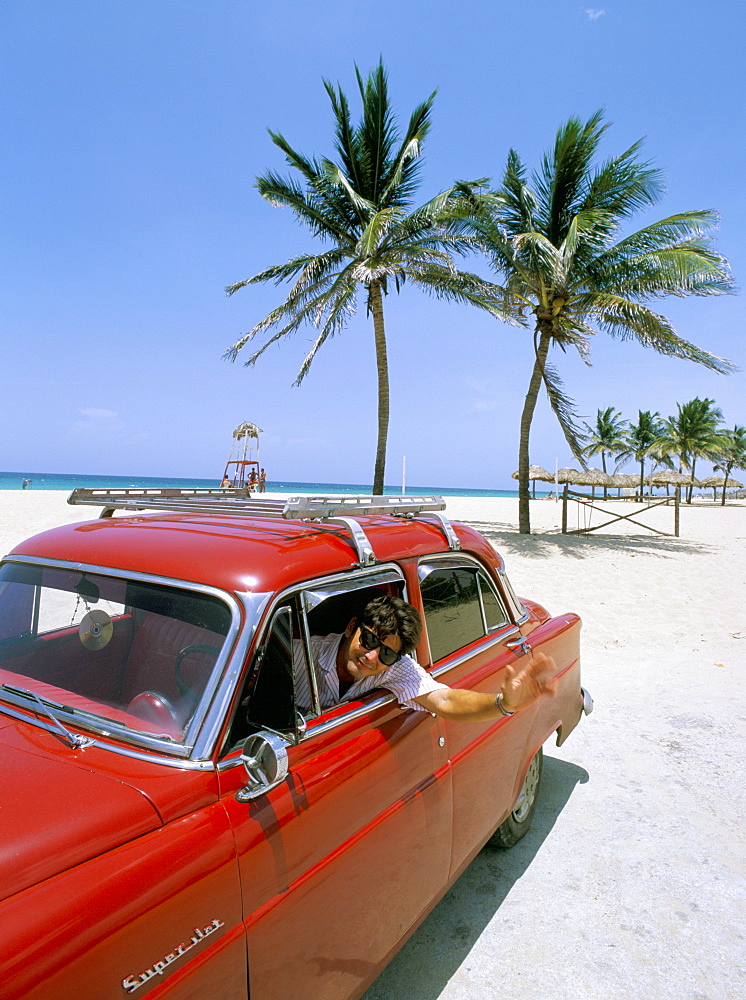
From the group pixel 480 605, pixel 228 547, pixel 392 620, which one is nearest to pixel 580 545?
pixel 480 605

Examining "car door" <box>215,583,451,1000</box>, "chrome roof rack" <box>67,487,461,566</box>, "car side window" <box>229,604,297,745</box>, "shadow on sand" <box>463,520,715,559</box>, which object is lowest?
"shadow on sand" <box>463,520,715,559</box>

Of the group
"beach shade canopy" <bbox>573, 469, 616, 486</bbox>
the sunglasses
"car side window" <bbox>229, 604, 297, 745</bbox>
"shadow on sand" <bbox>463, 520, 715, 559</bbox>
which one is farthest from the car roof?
"beach shade canopy" <bbox>573, 469, 616, 486</bbox>

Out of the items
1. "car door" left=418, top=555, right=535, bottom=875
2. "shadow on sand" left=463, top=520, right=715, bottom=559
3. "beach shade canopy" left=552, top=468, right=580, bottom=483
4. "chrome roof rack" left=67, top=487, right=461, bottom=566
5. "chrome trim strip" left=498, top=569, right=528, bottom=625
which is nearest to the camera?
"chrome roof rack" left=67, top=487, right=461, bottom=566

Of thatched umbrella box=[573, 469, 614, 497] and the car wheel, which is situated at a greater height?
thatched umbrella box=[573, 469, 614, 497]

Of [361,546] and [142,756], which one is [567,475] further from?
[142,756]

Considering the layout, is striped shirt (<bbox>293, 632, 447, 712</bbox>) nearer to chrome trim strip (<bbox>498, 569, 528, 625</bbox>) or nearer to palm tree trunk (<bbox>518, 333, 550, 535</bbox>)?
chrome trim strip (<bbox>498, 569, 528, 625</bbox>)

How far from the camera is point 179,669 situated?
6.43 feet

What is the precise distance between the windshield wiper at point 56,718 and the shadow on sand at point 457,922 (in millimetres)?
1243

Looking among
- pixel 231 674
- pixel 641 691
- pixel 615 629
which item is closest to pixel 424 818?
pixel 231 674

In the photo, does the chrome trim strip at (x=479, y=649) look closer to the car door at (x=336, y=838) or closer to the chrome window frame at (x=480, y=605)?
the chrome window frame at (x=480, y=605)

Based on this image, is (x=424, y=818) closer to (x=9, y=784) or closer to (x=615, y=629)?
(x=9, y=784)

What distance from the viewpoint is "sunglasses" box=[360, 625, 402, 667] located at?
2301mm

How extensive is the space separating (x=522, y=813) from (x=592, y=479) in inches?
777

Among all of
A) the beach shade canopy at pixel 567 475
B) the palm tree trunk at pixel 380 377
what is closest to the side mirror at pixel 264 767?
the palm tree trunk at pixel 380 377
